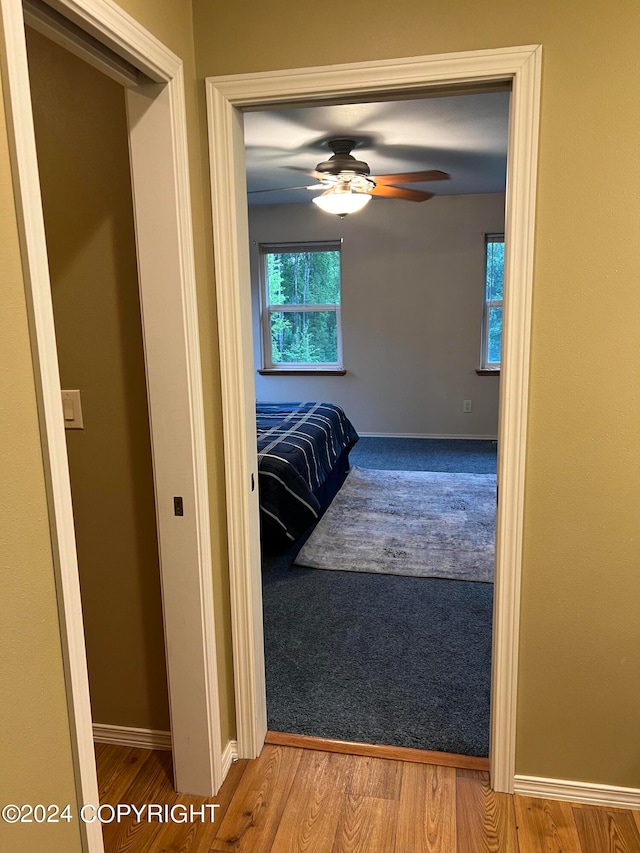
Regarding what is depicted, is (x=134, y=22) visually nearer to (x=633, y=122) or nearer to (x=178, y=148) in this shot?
(x=178, y=148)

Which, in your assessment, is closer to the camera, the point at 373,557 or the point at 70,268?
the point at 70,268

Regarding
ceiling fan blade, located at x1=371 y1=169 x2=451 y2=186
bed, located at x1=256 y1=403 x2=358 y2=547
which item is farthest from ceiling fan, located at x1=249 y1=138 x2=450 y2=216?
bed, located at x1=256 y1=403 x2=358 y2=547

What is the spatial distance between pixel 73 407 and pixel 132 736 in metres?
1.13

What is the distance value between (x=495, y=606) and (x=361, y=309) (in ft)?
15.6

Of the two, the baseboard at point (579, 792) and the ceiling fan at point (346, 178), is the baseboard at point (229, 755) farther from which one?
the ceiling fan at point (346, 178)

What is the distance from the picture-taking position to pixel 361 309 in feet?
20.6

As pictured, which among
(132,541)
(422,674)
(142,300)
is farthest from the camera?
(422,674)

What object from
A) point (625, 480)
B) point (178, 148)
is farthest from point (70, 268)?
point (625, 480)

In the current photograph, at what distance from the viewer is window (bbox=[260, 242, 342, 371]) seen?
6328 millimetres

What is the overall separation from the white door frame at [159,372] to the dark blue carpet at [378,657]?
20.3 inches

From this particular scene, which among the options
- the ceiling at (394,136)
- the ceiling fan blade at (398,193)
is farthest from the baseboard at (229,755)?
the ceiling fan blade at (398,193)

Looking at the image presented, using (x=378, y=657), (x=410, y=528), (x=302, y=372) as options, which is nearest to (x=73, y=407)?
(x=378, y=657)

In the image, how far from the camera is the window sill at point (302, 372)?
643 centimetres

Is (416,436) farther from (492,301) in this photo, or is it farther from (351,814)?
(351,814)
